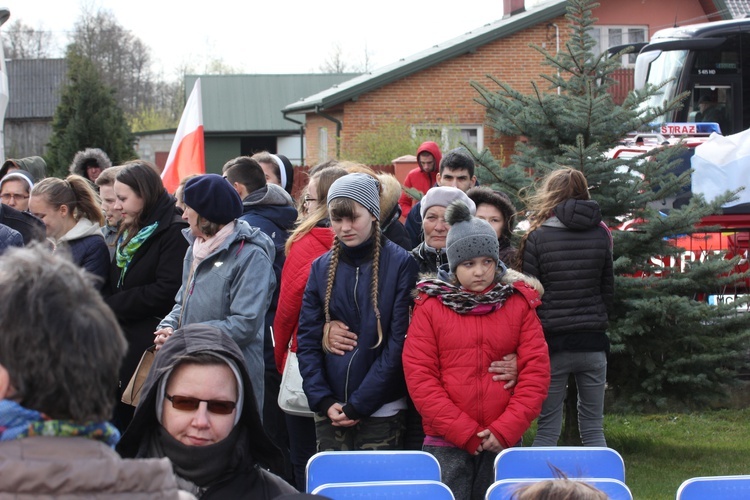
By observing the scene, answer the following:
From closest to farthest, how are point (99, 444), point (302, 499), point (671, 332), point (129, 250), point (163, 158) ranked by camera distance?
point (99, 444) < point (302, 499) < point (129, 250) < point (671, 332) < point (163, 158)

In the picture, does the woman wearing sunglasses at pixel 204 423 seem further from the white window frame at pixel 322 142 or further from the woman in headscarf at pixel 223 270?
the white window frame at pixel 322 142

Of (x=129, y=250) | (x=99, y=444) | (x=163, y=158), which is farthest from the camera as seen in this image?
(x=163, y=158)

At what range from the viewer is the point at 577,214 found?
5.71 m

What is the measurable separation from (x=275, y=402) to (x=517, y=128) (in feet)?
9.00

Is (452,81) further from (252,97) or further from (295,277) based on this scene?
(295,277)

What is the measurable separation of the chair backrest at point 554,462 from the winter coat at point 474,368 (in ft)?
1.31

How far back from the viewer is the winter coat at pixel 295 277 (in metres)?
5.30

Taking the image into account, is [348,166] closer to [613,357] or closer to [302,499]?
[613,357]

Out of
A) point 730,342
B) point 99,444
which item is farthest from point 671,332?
point 99,444

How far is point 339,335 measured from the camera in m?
4.84

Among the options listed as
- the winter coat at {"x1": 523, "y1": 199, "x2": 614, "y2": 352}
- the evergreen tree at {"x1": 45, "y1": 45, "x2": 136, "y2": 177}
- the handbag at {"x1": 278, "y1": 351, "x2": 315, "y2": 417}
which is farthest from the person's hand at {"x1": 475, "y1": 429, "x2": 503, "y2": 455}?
the evergreen tree at {"x1": 45, "y1": 45, "x2": 136, "y2": 177}

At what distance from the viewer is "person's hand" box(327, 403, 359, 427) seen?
4738mm

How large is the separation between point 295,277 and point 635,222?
9.86 feet

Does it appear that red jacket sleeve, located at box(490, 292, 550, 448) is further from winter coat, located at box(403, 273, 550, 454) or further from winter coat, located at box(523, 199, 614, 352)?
winter coat, located at box(523, 199, 614, 352)
